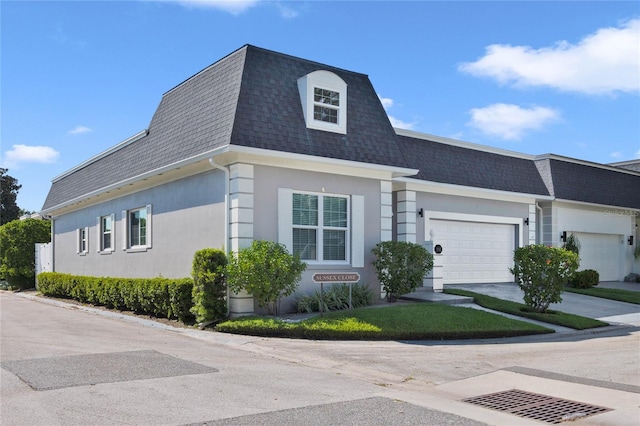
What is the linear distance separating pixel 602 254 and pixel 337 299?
15.9 m

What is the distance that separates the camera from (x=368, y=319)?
11.9 meters

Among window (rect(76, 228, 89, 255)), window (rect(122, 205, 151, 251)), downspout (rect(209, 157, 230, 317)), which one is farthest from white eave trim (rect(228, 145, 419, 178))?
window (rect(76, 228, 89, 255))

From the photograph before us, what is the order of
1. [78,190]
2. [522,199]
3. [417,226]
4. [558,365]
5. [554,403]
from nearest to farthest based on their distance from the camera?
[554,403], [558,365], [417,226], [522,199], [78,190]

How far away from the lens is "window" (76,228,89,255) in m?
21.9

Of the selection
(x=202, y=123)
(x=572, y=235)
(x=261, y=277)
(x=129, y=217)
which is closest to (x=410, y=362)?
(x=261, y=277)

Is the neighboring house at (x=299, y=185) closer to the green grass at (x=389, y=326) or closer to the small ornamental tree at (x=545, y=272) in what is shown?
the green grass at (x=389, y=326)

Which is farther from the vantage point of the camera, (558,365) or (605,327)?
(605,327)

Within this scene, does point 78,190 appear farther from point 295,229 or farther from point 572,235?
point 572,235

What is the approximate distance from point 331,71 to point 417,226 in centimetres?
560

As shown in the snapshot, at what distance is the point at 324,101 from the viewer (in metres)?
14.6

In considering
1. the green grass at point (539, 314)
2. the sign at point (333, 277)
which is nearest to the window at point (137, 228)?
the sign at point (333, 277)

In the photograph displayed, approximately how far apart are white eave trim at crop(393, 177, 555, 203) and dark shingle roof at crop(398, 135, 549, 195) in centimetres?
18

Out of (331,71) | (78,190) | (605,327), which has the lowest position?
(605,327)

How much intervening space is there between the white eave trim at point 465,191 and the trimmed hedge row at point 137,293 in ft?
23.5
